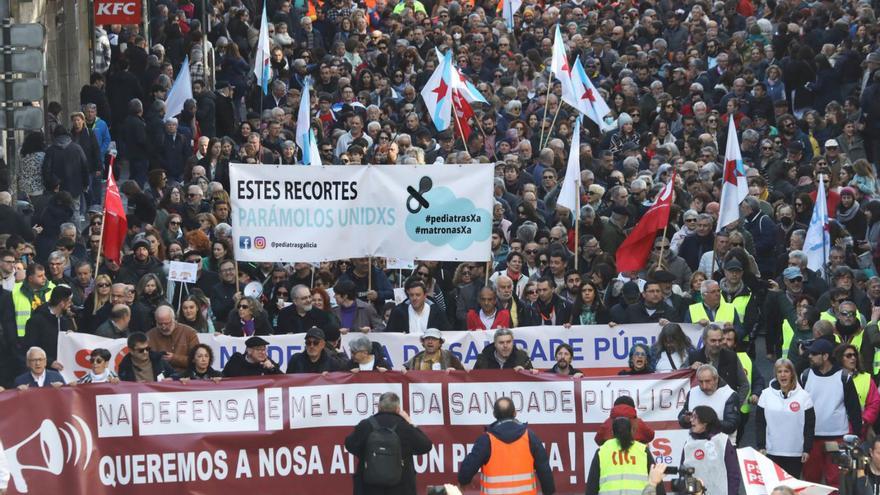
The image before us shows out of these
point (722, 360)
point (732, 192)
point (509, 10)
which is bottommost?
point (722, 360)

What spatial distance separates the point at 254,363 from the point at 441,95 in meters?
9.52

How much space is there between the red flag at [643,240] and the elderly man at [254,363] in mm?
4759

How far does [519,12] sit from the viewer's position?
3688 cm

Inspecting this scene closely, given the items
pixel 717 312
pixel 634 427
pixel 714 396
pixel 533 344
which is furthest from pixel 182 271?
pixel 634 427

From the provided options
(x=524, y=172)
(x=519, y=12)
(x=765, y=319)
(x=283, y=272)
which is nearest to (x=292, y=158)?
(x=524, y=172)

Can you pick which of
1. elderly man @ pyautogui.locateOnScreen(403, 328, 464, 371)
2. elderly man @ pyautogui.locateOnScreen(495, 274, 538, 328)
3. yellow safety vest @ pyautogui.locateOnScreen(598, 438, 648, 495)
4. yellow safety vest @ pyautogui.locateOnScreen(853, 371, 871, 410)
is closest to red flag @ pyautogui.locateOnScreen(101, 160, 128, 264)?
elderly man @ pyautogui.locateOnScreen(495, 274, 538, 328)

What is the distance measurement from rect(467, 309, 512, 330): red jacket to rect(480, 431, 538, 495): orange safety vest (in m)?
4.39

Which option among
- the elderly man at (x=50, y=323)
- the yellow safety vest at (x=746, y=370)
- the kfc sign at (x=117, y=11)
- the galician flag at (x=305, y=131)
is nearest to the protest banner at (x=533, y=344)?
the yellow safety vest at (x=746, y=370)

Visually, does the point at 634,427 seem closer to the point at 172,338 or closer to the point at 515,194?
the point at 172,338

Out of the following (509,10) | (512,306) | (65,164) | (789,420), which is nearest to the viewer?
(789,420)

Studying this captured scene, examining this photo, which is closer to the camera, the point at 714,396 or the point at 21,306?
the point at 714,396

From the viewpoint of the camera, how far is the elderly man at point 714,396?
1658cm

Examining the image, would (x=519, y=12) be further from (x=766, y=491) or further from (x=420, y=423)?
(x=766, y=491)

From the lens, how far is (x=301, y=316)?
19.5 meters
